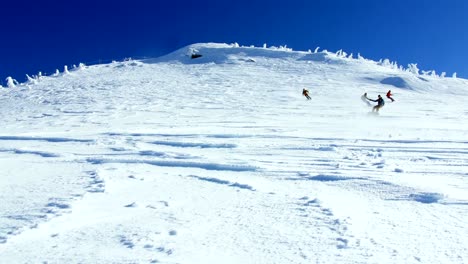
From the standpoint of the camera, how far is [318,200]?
5840 mm

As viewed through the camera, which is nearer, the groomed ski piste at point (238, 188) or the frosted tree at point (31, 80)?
the groomed ski piste at point (238, 188)

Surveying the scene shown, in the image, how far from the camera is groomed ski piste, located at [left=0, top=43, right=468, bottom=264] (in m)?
4.29

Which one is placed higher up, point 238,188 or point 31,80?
point 31,80

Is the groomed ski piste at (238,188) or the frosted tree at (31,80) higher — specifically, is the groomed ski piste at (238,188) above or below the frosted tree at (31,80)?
below

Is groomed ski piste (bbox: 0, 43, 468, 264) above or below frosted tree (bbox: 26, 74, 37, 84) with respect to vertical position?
below

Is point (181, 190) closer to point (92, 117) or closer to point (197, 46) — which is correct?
point (92, 117)

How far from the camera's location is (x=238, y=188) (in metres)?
6.72

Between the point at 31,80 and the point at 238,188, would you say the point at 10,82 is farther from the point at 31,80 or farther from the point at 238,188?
the point at 238,188

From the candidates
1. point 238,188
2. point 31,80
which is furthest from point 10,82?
point 238,188

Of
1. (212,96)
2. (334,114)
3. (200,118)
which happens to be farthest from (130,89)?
(334,114)

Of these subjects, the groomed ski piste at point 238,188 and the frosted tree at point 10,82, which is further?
the frosted tree at point 10,82

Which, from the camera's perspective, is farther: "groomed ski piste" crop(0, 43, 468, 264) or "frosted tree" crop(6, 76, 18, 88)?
"frosted tree" crop(6, 76, 18, 88)

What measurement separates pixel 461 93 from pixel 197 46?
95.0 feet

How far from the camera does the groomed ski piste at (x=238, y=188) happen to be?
4293 mm
